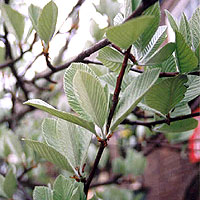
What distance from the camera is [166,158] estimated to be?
3.35 m

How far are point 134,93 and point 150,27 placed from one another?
9 cm

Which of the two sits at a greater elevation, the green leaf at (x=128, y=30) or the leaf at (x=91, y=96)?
the green leaf at (x=128, y=30)

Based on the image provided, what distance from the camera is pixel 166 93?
375mm

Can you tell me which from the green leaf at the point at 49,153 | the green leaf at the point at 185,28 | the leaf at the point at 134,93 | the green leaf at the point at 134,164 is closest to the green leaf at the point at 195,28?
the green leaf at the point at 185,28

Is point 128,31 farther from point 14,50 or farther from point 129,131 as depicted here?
point 129,131

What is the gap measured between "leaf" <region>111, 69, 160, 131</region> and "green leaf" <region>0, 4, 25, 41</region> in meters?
0.47

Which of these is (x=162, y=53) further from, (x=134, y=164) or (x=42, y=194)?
(x=134, y=164)

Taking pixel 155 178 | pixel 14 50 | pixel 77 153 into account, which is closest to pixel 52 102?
pixel 14 50

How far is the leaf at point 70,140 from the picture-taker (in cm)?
41

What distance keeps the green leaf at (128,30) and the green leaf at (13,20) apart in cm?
46

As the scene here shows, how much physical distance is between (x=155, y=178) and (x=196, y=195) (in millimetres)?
983

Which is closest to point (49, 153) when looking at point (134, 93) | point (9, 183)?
point (134, 93)

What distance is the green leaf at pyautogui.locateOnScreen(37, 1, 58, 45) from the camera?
448mm

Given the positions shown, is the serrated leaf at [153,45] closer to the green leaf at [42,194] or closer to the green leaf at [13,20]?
the green leaf at [42,194]
